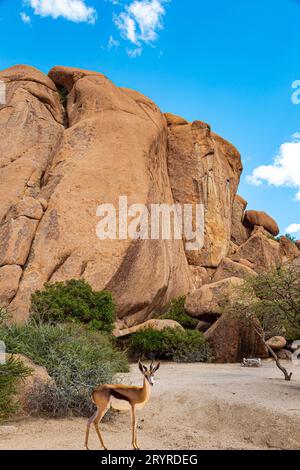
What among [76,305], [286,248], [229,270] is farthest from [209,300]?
[286,248]

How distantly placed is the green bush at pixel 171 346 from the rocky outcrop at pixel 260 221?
28186 millimetres

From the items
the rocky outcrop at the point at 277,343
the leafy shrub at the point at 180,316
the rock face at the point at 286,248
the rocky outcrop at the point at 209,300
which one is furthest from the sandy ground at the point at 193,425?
the rock face at the point at 286,248

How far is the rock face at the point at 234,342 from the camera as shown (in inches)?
758

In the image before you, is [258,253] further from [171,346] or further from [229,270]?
[171,346]

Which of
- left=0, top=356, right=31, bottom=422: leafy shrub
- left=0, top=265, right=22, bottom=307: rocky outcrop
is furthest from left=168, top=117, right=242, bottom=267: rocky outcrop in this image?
left=0, top=356, right=31, bottom=422: leafy shrub

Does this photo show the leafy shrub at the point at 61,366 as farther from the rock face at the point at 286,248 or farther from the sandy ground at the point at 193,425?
the rock face at the point at 286,248

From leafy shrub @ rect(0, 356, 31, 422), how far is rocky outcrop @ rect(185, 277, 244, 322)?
15.0 m

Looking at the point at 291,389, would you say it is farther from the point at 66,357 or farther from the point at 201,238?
the point at 201,238

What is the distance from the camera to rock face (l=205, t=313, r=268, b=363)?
758 inches

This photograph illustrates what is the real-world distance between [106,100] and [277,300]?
890 inches

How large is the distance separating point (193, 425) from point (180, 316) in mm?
16683

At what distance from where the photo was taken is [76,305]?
18594 millimetres

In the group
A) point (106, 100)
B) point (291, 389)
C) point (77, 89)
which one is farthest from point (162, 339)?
point (77, 89)

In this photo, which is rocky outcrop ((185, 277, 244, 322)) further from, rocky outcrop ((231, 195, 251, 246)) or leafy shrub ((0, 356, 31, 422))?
rocky outcrop ((231, 195, 251, 246))
